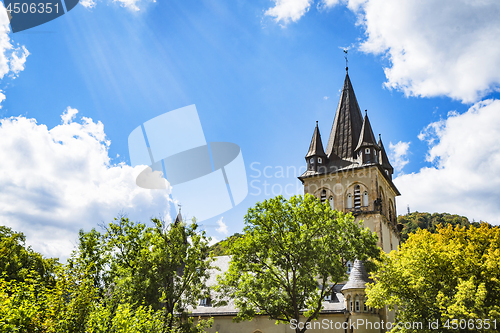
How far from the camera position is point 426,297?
19.1 metres

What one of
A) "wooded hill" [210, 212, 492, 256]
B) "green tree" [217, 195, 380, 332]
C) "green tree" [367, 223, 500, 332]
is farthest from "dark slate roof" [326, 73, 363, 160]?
"wooded hill" [210, 212, 492, 256]

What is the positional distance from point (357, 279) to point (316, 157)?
15557 millimetres

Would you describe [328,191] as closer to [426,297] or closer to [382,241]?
[382,241]

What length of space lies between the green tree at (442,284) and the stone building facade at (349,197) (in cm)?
638

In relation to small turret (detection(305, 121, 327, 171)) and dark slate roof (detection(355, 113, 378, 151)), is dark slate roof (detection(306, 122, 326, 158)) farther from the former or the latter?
dark slate roof (detection(355, 113, 378, 151))

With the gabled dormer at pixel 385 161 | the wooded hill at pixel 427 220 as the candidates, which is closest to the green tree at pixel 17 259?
the gabled dormer at pixel 385 161

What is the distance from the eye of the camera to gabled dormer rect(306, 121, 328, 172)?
39750mm

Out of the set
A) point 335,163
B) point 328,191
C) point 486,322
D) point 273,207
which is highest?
point 335,163

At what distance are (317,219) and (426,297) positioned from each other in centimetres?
672

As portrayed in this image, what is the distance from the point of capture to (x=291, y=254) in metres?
20.9

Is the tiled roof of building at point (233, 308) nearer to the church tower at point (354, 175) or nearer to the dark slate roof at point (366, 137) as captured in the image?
the church tower at point (354, 175)

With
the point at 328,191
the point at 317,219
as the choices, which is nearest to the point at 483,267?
the point at 317,219

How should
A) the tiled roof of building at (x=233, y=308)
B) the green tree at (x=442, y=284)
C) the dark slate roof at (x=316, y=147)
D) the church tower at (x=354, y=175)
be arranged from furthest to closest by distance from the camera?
the dark slate roof at (x=316, y=147) < the church tower at (x=354, y=175) < the tiled roof of building at (x=233, y=308) < the green tree at (x=442, y=284)

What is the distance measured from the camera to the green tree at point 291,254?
67.1 ft
